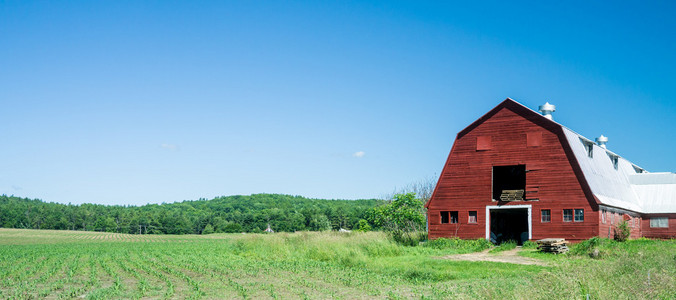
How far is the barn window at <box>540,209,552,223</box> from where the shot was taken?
34316 millimetres

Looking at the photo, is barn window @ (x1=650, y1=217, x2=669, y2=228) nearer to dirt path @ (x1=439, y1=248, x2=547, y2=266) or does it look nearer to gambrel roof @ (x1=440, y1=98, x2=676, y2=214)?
gambrel roof @ (x1=440, y1=98, x2=676, y2=214)

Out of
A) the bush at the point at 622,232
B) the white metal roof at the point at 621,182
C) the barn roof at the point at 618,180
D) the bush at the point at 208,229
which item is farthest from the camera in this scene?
the bush at the point at 208,229

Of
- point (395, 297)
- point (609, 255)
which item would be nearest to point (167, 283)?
point (395, 297)

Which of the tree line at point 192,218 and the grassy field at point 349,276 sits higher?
the grassy field at point 349,276

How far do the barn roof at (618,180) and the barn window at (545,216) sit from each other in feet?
9.20

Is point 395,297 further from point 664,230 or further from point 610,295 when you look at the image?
point 664,230

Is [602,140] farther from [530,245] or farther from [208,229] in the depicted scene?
[208,229]

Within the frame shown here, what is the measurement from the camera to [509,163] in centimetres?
3588

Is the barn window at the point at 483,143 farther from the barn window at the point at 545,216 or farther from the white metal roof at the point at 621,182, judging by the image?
the barn window at the point at 545,216

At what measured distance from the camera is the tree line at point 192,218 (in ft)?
407

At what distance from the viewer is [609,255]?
2562cm

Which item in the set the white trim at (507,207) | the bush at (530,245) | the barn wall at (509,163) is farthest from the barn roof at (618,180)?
the bush at (530,245)

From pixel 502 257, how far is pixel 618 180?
19803 mm

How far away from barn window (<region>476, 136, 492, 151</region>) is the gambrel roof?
966 mm
